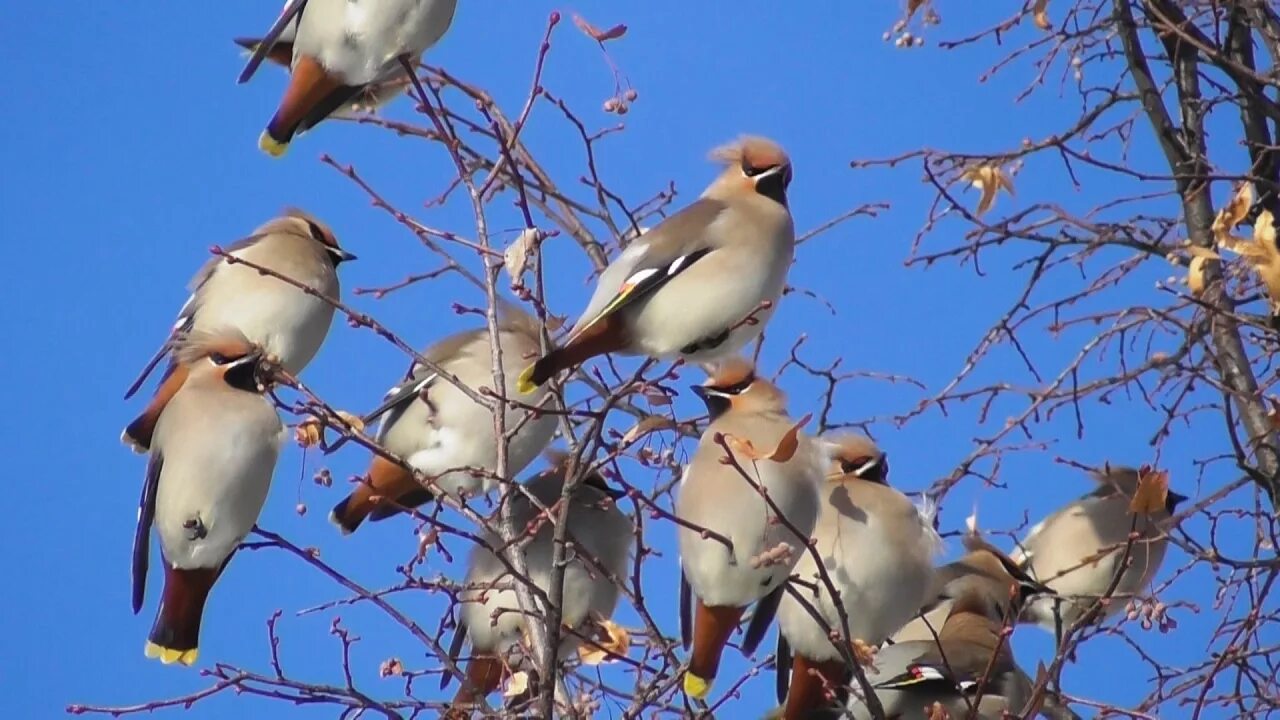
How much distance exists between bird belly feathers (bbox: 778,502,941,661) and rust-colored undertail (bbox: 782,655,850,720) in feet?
0.07

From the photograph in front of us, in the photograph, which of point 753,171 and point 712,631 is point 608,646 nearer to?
point 712,631

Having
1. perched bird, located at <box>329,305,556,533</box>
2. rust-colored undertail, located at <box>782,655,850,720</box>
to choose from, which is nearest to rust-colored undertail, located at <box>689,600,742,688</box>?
rust-colored undertail, located at <box>782,655,850,720</box>

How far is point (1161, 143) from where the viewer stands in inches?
210

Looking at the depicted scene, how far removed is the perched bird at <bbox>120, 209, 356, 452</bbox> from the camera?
475 cm

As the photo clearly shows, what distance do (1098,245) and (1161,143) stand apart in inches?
19.3

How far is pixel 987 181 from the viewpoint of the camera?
468 centimetres

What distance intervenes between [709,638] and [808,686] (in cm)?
40

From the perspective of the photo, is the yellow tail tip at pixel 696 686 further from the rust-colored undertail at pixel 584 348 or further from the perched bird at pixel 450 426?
the perched bird at pixel 450 426

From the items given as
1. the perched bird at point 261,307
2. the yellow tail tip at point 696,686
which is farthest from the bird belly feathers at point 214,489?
the yellow tail tip at point 696,686

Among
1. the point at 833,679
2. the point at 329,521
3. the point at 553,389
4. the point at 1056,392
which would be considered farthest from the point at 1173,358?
the point at 329,521

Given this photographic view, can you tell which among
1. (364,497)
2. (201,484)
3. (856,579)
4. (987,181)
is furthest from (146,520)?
(987,181)

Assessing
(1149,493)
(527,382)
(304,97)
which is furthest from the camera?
(304,97)

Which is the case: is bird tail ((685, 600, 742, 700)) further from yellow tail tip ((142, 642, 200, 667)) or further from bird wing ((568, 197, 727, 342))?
yellow tail tip ((142, 642, 200, 667))

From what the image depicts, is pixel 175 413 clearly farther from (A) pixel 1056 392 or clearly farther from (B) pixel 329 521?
(A) pixel 1056 392
